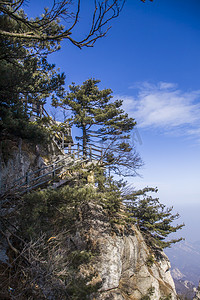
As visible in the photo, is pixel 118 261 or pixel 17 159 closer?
pixel 17 159

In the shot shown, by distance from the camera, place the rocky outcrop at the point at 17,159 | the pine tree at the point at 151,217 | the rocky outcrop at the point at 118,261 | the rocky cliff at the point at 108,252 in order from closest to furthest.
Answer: the rocky outcrop at the point at 17,159
the rocky cliff at the point at 108,252
the rocky outcrop at the point at 118,261
the pine tree at the point at 151,217

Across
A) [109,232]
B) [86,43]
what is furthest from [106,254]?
[86,43]

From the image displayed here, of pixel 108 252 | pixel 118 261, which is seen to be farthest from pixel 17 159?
pixel 118 261

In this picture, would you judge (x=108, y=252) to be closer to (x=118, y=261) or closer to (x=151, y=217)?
(x=118, y=261)

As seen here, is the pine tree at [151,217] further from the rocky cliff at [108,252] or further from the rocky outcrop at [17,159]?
the rocky outcrop at [17,159]

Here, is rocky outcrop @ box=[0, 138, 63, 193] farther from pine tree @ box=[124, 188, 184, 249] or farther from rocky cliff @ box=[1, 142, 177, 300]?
pine tree @ box=[124, 188, 184, 249]

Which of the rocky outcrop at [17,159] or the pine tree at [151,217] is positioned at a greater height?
the rocky outcrop at [17,159]

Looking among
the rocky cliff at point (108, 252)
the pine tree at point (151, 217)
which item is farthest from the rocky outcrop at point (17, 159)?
the pine tree at point (151, 217)

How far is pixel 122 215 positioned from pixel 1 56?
938 centimetres

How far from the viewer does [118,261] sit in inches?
349

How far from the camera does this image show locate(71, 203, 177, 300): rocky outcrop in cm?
Answer: 834

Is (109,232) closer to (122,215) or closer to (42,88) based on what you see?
(122,215)

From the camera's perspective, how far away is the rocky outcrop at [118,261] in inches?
328

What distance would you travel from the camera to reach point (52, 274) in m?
4.93
